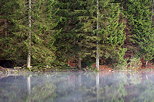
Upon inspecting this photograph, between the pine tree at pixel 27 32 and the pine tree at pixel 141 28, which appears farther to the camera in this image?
the pine tree at pixel 141 28

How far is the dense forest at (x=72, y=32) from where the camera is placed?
2186 cm

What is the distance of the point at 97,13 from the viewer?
2333cm

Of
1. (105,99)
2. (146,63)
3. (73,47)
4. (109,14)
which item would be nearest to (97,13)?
(109,14)

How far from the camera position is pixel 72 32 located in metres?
23.9

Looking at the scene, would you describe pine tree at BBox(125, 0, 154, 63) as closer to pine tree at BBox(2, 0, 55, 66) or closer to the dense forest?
the dense forest

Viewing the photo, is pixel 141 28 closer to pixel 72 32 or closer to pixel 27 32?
pixel 72 32

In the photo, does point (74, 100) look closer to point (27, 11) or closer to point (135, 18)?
point (27, 11)

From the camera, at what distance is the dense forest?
21859 millimetres

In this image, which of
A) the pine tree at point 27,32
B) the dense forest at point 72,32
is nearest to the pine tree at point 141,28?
the dense forest at point 72,32

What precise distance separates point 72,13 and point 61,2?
7.09 feet

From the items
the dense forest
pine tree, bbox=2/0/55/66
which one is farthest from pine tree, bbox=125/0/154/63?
pine tree, bbox=2/0/55/66

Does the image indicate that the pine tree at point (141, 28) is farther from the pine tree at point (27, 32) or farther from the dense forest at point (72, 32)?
the pine tree at point (27, 32)

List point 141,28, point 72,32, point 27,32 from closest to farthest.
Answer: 1. point 27,32
2. point 72,32
3. point 141,28

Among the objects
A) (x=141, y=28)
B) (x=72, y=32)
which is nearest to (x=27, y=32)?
(x=72, y=32)
